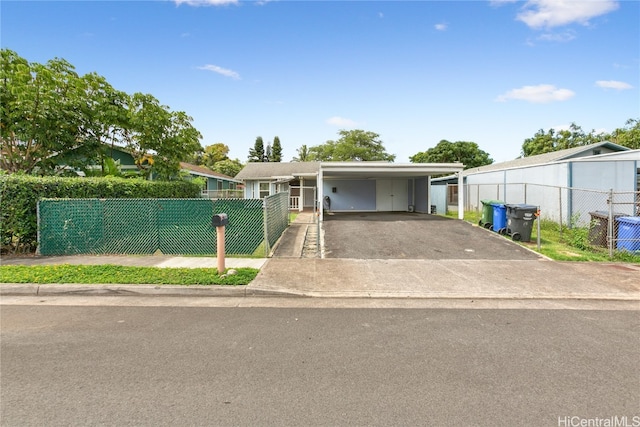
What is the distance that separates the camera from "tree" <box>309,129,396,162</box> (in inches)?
2013

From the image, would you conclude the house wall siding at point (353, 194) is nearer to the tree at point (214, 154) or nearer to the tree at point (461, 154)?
the tree at point (461, 154)

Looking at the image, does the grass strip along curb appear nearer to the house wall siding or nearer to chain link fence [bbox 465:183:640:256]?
chain link fence [bbox 465:183:640:256]

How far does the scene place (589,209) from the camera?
13.2 m

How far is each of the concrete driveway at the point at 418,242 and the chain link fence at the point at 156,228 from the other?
2.29 m

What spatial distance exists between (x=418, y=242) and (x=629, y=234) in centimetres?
523

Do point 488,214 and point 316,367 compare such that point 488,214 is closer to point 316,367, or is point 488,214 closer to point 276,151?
point 316,367

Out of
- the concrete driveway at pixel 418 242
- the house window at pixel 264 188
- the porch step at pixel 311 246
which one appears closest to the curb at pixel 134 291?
the porch step at pixel 311 246

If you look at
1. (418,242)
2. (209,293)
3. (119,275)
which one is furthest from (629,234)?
(119,275)

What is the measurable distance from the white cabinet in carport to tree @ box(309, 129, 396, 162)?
98.6 ft

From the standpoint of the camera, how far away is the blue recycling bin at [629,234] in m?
8.68

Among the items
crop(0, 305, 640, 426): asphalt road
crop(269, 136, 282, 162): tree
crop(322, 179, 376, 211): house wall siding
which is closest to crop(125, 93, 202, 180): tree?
crop(322, 179, 376, 211): house wall siding

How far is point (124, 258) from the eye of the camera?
8.30m

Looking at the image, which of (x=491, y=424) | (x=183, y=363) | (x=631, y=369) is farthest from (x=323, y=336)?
(x=631, y=369)

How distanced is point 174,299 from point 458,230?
1022 centimetres
